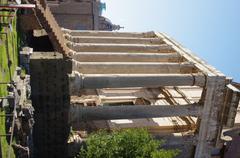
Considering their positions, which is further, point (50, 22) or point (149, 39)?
point (149, 39)

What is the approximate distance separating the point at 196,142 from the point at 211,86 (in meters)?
4.13

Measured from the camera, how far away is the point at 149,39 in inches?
1337

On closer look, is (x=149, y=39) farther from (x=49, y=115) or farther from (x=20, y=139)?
(x=20, y=139)

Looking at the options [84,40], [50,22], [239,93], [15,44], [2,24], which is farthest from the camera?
[84,40]

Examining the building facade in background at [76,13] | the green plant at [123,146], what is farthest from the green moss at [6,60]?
the building facade in background at [76,13]

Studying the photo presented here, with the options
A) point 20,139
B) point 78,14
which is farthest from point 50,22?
point 78,14

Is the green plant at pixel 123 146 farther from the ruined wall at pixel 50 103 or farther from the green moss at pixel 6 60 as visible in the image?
the green moss at pixel 6 60

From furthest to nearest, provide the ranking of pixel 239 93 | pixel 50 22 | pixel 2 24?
pixel 239 93 → pixel 50 22 → pixel 2 24

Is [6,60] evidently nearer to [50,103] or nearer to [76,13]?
[50,103]

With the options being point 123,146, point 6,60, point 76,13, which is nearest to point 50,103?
point 6,60

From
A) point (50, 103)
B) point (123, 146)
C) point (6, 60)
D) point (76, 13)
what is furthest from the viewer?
point (76, 13)

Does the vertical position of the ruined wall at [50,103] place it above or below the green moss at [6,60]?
below

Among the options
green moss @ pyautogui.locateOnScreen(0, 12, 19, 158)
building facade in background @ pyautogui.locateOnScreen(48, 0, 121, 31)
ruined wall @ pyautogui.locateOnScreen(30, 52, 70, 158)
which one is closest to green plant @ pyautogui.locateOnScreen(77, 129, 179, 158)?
ruined wall @ pyautogui.locateOnScreen(30, 52, 70, 158)

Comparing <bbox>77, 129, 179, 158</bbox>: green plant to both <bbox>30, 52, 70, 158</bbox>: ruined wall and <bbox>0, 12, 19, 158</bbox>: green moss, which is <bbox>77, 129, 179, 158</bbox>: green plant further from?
<bbox>0, 12, 19, 158</bbox>: green moss
